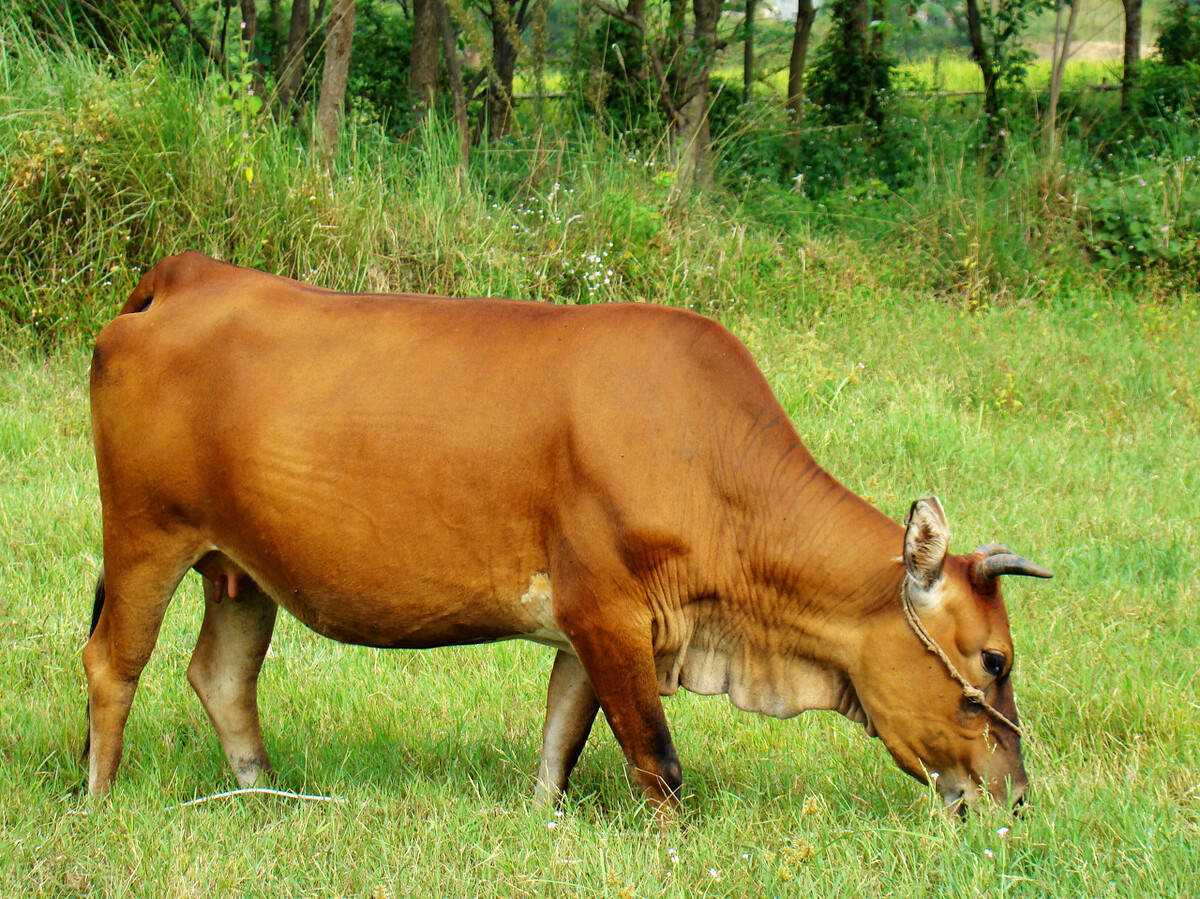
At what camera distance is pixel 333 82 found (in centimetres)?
898

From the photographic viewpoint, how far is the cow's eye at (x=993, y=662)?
3.42 metres

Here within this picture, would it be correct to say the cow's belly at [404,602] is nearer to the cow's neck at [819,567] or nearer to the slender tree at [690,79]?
the cow's neck at [819,567]

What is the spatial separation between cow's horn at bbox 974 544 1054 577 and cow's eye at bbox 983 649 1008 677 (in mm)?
205

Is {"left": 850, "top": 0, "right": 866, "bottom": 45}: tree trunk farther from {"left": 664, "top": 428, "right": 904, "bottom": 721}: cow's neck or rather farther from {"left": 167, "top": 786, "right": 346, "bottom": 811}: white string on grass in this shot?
{"left": 167, "top": 786, "right": 346, "bottom": 811}: white string on grass

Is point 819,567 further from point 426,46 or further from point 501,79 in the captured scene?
point 426,46

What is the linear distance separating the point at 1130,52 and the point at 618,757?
1301 cm

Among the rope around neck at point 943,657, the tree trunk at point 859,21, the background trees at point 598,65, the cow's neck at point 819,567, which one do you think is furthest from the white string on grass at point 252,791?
the tree trunk at point 859,21

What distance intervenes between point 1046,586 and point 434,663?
249 cm

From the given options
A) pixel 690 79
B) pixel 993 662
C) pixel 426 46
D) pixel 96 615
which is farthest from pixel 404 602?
pixel 426 46

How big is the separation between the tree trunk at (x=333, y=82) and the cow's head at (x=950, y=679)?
6.34 m

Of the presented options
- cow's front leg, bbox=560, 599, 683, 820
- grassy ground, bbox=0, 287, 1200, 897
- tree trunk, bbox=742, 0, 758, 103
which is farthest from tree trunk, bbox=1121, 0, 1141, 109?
cow's front leg, bbox=560, 599, 683, 820

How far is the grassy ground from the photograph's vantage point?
134 inches

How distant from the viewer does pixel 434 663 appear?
16.5 ft

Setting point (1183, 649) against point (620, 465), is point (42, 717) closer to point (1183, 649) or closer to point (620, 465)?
point (620, 465)
